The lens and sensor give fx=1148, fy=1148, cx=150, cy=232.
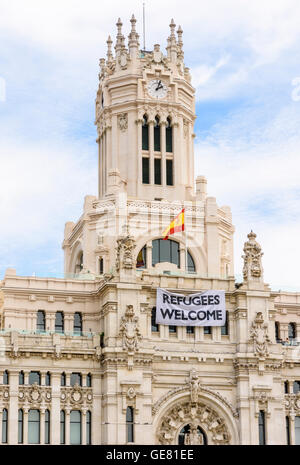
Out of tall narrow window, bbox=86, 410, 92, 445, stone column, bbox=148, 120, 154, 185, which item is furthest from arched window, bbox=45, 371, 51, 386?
stone column, bbox=148, 120, 154, 185

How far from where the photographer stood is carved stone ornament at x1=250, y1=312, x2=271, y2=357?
340 feet

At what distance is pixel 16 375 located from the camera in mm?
99250

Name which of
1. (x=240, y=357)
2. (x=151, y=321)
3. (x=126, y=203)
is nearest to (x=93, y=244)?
(x=126, y=203)

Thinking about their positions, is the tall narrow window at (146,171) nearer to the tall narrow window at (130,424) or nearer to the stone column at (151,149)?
the stone column at (151,149)

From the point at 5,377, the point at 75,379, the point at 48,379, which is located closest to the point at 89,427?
the point at 75,379

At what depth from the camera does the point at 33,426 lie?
9919 centimetres

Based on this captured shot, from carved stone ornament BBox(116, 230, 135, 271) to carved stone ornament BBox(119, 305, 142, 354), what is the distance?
166 inches

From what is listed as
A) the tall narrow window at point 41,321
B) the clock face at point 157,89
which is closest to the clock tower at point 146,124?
the clock face at point 157,89

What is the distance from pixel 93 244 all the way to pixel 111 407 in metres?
19.2

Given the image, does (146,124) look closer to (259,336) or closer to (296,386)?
(259,336)

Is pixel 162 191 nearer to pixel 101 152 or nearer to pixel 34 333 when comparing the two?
pixel 101 152

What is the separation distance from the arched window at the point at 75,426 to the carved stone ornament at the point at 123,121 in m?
32.3

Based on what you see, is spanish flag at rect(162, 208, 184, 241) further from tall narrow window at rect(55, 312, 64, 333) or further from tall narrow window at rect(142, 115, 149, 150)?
tall narrow window at rect(55, 312, 64, 333)
